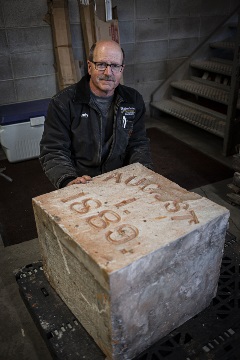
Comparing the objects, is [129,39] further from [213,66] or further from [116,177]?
[116,177]

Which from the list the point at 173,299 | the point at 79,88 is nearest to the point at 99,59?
the point at 79,88

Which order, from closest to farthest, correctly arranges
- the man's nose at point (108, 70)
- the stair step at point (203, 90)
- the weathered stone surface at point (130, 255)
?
the weathered stone surface at point (130, 255) < the man's nose at point (108, 70) < the stair step at point (203, 90)

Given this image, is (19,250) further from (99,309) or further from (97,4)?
(97,4)

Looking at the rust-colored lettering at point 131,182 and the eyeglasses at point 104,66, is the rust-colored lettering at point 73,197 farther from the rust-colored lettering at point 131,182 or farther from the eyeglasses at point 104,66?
the eyeglasses at point 104,66

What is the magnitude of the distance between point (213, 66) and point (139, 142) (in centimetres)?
344

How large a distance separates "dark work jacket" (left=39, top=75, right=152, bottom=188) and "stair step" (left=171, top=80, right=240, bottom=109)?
2.47 m

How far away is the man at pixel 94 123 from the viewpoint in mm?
2002

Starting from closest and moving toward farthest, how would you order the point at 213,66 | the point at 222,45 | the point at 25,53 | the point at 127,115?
1. the point at 127,115
2. the point at 25,53
3. the point at 213,66
4. the point at 222,45

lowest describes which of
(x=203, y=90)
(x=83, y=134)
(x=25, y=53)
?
(x=203, y=90)

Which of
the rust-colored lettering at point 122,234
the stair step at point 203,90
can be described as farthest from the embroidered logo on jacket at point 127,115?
the stair step at point 203,90

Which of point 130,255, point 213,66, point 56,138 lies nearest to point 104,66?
point 56,138

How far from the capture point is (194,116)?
16.4 ft

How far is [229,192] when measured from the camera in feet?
11.6

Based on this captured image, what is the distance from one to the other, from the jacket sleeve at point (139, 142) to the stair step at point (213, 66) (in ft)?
9.82
